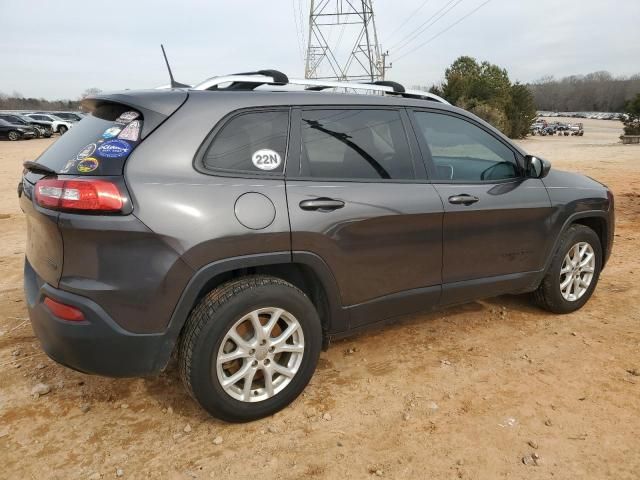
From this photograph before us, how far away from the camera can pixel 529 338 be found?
367 centimetres

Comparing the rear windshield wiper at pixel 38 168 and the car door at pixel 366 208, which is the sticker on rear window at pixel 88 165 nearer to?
the rear windshield wiper at pixel 38 168

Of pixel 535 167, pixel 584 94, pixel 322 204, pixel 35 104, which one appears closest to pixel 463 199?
pixel 535 167

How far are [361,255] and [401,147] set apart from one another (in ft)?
2.55

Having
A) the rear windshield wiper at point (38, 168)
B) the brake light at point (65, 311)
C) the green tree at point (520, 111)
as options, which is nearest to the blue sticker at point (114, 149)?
the rear windshield wiper at point (38, 168)

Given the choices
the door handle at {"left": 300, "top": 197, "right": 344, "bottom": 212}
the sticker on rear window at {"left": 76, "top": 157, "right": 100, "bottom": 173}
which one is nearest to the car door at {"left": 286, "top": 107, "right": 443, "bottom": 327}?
the door handle at {"left": 300, "top": 197, "right": 344, "bottom": 212}

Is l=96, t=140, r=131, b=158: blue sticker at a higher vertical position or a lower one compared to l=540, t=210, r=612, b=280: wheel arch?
higher

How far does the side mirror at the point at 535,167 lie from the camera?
3.59 m

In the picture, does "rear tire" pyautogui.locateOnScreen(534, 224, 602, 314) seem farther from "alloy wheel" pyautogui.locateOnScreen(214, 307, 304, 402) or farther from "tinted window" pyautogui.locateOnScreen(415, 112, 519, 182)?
"alloy wheel" pyautogui.locateOnScreen(214, 307, 304, 402)

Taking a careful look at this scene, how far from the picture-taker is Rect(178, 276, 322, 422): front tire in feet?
7.98

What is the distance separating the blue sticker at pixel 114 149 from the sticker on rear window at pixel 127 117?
0.14 meters

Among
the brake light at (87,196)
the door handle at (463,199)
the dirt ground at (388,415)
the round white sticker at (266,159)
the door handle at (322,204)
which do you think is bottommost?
the dirt ground at (388,415)

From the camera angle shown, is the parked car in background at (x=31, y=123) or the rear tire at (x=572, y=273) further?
the parked car in background at (x=31, y=123)

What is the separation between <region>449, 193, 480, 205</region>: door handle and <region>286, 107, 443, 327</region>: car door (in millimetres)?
130

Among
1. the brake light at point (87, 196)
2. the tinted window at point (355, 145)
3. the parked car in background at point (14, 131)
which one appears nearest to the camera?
the brake light at point (87, 196)
